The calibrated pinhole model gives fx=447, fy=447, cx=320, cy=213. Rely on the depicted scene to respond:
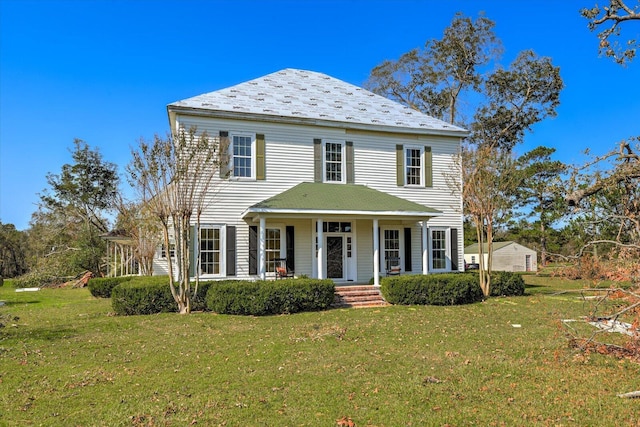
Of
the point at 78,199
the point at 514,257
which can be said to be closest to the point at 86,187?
the point at 78,199

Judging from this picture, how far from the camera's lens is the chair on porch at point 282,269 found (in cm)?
1497

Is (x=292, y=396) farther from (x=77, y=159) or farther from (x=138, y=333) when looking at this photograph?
(x=77, y=159)

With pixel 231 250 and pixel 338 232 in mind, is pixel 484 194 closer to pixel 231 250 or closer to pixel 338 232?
pixel 338 232

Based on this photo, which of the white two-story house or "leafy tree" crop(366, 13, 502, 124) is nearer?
the white two-story house

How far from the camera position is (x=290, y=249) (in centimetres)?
1611

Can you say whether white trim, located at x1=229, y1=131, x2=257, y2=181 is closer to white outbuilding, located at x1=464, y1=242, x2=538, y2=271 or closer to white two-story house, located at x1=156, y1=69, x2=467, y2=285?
white two-story house, located at x1=156, y1=69, x2=467, y2=285

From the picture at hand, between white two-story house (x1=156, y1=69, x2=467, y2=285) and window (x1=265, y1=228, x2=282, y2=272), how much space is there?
4 centimetres

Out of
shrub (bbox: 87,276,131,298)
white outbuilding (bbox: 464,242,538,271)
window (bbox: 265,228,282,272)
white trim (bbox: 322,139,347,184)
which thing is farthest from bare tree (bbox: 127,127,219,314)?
white outbuilding (bbox: 464,242,538,271)

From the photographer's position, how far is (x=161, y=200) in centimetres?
1258

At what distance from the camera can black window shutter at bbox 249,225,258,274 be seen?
51.3 feet

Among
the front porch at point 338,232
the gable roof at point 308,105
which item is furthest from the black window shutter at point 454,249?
the gable roof at point 308,105

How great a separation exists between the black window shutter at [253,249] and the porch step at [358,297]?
3095 millimetres

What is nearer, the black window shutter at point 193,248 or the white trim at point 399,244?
the black window shutter at point 193,248

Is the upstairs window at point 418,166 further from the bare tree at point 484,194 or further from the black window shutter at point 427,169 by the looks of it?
the bare tree at point 484,194
